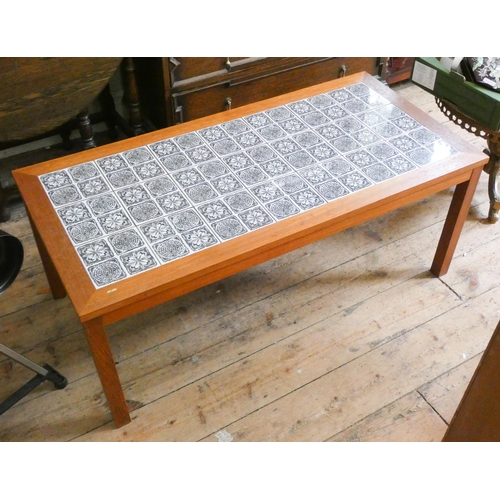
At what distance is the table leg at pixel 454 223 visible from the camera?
1777 mm

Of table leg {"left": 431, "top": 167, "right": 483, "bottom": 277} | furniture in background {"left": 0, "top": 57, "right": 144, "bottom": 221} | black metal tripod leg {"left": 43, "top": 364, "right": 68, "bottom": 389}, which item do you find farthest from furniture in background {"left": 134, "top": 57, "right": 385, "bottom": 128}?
black metal tripod leg {"left": 43, "top": 364, "right": 68, "bottom": 389}

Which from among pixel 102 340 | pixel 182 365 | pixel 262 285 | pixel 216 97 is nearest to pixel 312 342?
pixel 262 285

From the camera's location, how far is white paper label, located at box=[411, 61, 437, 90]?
209cm

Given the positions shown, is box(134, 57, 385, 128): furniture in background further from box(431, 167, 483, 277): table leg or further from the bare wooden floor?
box(431, 167, 483, 277): table leg

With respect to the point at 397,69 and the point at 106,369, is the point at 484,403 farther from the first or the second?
the point at 397,69

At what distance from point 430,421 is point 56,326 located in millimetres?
1180

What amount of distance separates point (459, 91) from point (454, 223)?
518mm

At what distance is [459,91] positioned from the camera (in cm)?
203

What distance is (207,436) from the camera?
1.54 metres

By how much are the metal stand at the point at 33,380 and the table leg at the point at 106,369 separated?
220 millimetres

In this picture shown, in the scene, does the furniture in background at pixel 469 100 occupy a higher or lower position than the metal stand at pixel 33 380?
higher

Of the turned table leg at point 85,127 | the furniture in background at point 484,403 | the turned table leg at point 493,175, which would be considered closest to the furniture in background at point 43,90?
the turned table leg at point 85,127

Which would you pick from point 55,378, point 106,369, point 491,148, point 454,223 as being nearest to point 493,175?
point 491,148

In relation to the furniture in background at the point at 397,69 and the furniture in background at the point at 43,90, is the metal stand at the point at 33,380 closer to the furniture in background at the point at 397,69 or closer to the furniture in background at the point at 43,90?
the furniture in background at the point at 43,90
